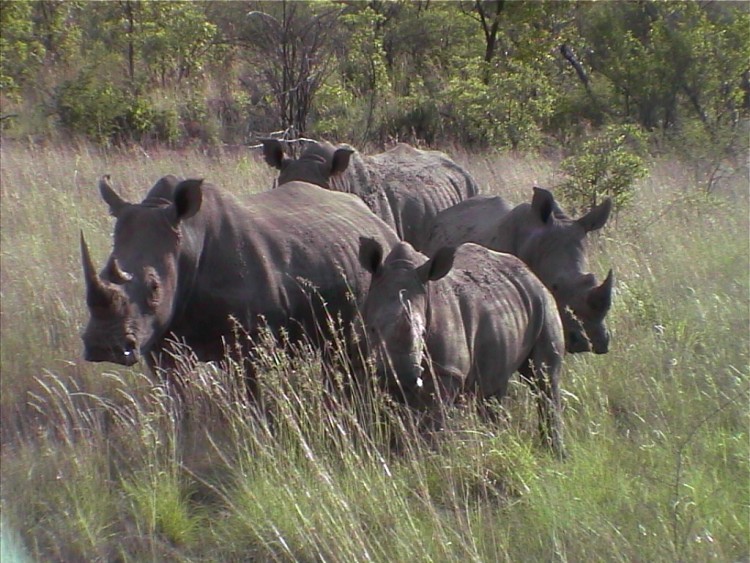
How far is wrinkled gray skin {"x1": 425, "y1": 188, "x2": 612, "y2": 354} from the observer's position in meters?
6.36

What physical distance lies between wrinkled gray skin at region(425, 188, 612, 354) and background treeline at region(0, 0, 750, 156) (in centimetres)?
583

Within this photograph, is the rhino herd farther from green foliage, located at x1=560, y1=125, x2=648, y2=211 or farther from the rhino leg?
green foliage, located at x1=560, y1=125, x2=648, y2=211

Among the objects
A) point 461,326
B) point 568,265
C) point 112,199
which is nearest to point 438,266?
point 461,326

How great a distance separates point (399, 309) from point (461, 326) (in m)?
0.55

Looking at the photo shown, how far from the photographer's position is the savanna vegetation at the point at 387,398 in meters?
4.28

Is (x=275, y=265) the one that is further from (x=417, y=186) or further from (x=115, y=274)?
(x=417, y=186)

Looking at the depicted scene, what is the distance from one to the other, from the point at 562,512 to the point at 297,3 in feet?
52.5

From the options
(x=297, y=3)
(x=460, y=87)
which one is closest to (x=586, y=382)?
(x=460, y=87)

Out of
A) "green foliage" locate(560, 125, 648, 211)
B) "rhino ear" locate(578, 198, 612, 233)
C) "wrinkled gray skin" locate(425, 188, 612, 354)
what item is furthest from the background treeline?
"rhino ear" locate(578, 198, 612, 233)

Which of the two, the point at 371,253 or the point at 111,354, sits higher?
the point at 371,253

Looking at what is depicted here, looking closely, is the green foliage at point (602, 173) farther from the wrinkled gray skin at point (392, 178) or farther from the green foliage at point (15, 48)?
the green foliage at point (15, 48)

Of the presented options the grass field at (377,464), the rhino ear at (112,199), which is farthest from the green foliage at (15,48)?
the rhino ear at (112,199)

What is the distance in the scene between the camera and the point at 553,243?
6934 mm

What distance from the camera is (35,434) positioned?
18.9 ft
